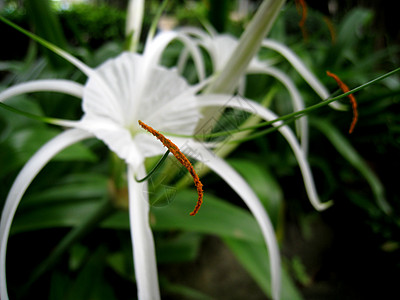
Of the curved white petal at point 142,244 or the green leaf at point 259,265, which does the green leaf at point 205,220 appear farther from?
the curved white petal at point 142,244

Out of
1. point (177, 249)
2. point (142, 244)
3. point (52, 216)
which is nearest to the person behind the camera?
point (142, 244)

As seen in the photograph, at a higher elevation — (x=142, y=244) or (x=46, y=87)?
(x=46, y=87)

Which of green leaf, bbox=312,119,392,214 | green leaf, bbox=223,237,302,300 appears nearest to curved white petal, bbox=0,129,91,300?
green leaf, bbox=223,237,302,300

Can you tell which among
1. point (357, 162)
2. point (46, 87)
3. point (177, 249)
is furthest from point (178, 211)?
point (357, 162)

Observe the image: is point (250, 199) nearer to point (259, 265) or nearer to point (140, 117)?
point (140, 117)

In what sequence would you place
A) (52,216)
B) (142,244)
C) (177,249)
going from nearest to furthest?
(142,244) < (52,216) < (177,249)

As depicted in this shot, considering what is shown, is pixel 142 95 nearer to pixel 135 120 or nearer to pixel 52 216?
pixel 135 120

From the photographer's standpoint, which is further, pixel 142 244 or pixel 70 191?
pixel 70 191

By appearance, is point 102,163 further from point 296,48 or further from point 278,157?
point 296,48
